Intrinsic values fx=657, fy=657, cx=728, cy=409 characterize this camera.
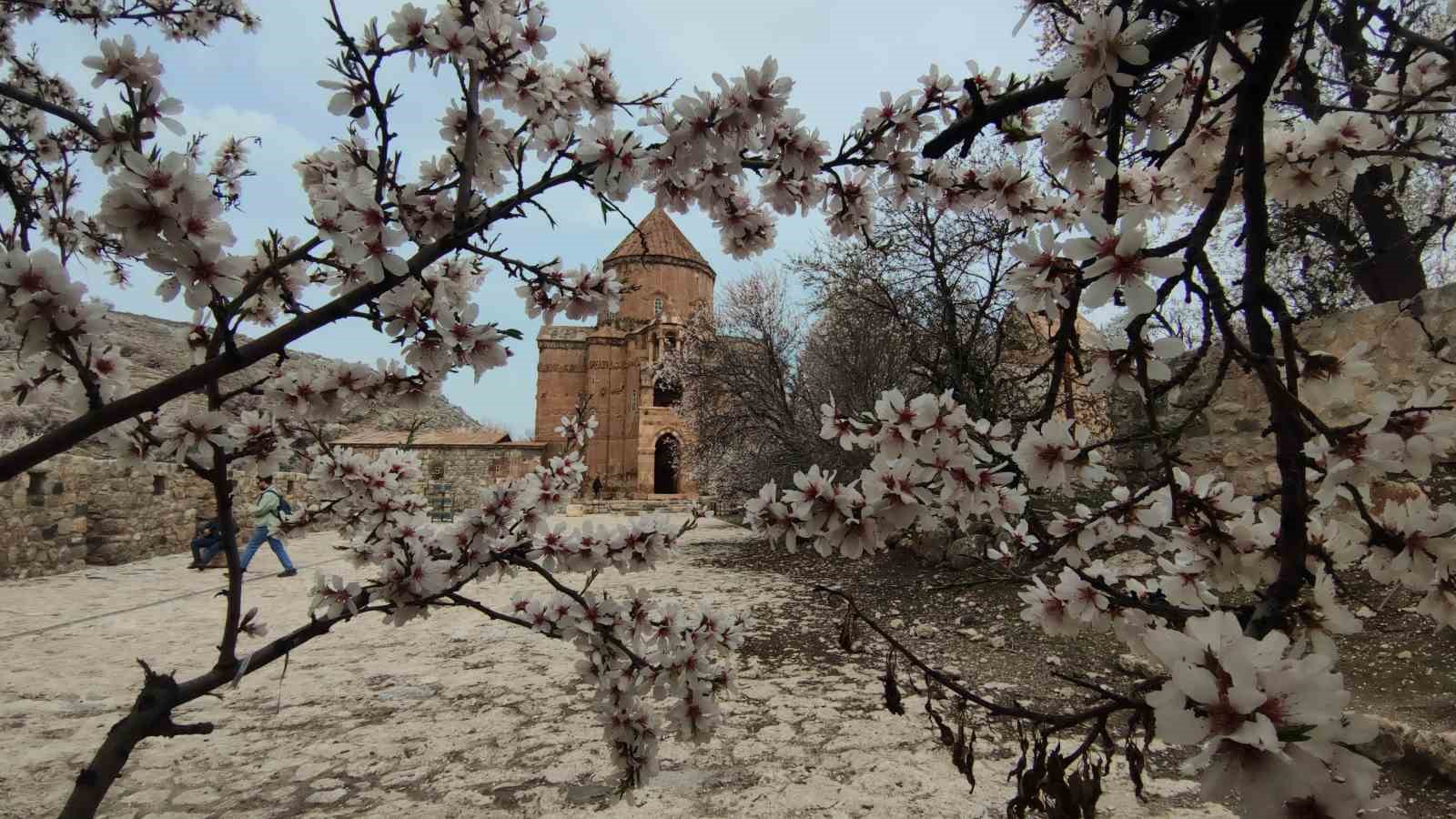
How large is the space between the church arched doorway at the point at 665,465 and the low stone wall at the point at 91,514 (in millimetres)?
19276

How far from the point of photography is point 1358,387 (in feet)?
16.2

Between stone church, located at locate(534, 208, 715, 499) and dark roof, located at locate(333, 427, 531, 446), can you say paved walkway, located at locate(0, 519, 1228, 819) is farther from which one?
stone church, located at locate(534, 208, 715, 499)

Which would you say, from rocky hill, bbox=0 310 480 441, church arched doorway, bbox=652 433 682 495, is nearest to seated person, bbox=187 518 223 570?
rocky hill, bbox=0 310 480 441

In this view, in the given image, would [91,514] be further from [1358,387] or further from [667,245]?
[667,245]

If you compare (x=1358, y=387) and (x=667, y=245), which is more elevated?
(x=667, y=245)

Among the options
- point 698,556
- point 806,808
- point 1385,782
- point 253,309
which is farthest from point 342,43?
point 698,556

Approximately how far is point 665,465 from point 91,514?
22.8 metres

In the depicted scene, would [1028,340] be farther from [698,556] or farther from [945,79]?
[945,79]

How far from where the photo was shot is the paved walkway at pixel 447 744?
2.63 metres

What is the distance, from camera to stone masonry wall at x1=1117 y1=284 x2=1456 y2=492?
15.3 ft

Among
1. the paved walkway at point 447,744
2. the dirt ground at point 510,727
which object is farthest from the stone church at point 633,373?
the paved walkway at point 447,744

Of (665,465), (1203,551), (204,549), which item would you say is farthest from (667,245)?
(1203,551)

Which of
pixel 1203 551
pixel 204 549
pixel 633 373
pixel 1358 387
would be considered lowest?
pixel 204 549

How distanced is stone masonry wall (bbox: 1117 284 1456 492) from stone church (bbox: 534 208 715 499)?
23.6 m
